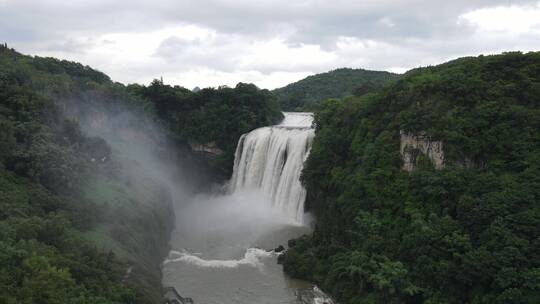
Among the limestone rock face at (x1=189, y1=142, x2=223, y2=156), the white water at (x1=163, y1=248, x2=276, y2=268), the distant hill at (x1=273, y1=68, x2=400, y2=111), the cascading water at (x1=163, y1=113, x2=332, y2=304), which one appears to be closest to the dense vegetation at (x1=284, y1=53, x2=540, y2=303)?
the cascading water at (x1=163, y1=113, x2=332, y2=304)

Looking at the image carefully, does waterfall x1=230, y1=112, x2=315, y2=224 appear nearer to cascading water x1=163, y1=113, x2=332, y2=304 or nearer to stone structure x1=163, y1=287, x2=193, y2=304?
cascading water x1=163, y1=113, x2=332, y2=304

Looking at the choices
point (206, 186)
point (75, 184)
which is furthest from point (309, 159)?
point (206, 186)

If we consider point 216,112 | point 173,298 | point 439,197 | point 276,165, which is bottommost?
point 173,298

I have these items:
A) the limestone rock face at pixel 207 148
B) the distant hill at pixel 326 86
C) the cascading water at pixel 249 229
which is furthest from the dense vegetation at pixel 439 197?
the distant hill at pixel 326 86

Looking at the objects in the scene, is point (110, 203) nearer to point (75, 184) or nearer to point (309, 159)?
point (75, 184)

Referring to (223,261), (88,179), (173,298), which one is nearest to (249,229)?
(223,261)

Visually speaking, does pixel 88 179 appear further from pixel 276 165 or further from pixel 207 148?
pixel 207 148
